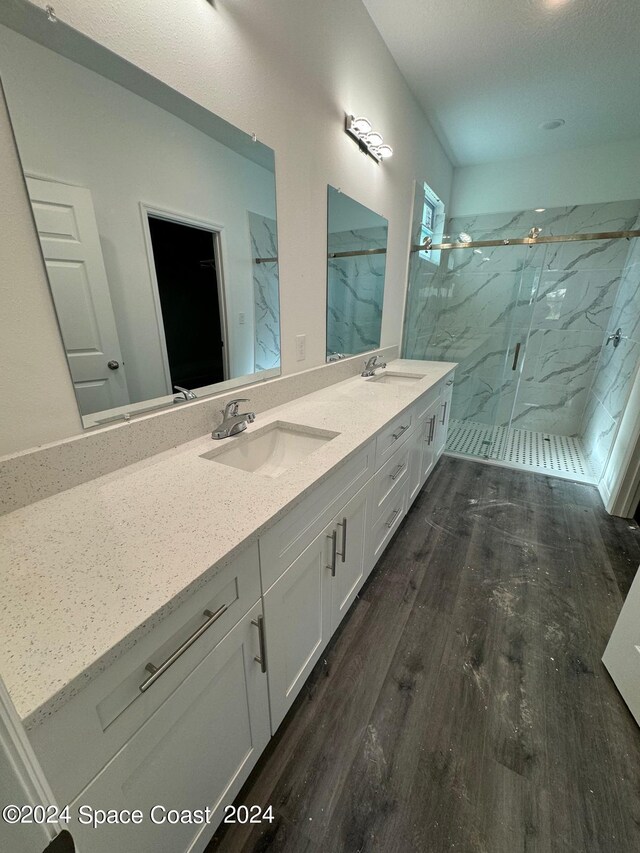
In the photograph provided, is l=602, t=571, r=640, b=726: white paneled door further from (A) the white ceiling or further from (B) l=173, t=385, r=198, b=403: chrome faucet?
(A) the white ceiling

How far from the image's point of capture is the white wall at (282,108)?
0.78 metres

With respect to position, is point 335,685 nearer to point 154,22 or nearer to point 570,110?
point 154,22

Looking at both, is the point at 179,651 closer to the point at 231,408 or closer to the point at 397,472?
the point at 231,408

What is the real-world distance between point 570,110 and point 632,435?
2.36 m

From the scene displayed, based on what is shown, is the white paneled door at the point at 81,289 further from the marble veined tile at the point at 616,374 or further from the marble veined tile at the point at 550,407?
the marble veined tile at the point at 550,407

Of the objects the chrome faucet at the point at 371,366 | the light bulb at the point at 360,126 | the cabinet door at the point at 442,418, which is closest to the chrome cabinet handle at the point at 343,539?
the chrome faucet at the point at 371,366

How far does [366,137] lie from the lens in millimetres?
1796

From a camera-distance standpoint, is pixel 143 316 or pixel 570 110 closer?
pixel 143 316

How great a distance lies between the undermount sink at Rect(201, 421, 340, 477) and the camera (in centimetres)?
124

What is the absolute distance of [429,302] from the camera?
342cm

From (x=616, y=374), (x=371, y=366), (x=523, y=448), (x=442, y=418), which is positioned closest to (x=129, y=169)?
(x=371, y=366)

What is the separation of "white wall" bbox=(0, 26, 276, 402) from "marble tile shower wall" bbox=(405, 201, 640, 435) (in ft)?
6.91

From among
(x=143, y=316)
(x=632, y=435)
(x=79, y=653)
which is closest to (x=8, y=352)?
(x=143, y=316)

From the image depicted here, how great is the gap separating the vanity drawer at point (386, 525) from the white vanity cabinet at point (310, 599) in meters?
0.15
